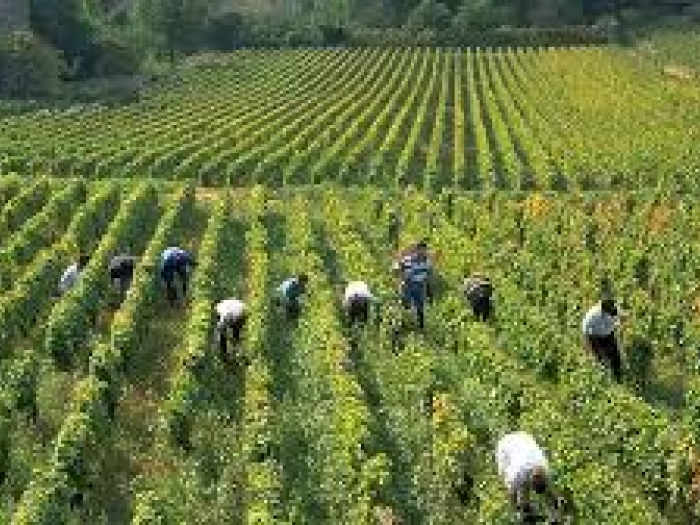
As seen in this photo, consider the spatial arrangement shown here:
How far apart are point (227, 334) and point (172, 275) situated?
424cm

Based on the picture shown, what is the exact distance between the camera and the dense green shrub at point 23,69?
246ft

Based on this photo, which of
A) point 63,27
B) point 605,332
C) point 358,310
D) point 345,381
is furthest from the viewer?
point 63,27

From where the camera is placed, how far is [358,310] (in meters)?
22.1

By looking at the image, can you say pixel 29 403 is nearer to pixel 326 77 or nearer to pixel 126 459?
pixel 126 459

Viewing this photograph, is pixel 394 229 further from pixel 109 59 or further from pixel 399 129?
pixel 109 59

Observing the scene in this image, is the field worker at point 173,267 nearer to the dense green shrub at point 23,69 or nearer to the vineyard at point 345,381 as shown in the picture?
the vineyard at point 345,381

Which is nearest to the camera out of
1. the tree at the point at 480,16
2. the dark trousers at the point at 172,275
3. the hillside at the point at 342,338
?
the hillside at the point at 342,338

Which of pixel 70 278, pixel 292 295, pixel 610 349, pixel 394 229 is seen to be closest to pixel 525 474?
pixel 610 349

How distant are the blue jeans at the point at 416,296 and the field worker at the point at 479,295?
767mm

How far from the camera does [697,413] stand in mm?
16984

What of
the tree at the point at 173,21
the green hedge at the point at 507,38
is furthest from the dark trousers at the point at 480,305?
the tree at the point at 173,21

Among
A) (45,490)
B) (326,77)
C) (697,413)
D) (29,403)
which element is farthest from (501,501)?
(326,77)

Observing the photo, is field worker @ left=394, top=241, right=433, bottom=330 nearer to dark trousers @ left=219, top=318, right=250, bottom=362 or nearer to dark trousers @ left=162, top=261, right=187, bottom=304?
dark trousers @ left=219, top=318, right=250, bottom=362

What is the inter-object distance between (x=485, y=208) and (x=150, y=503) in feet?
61.8
